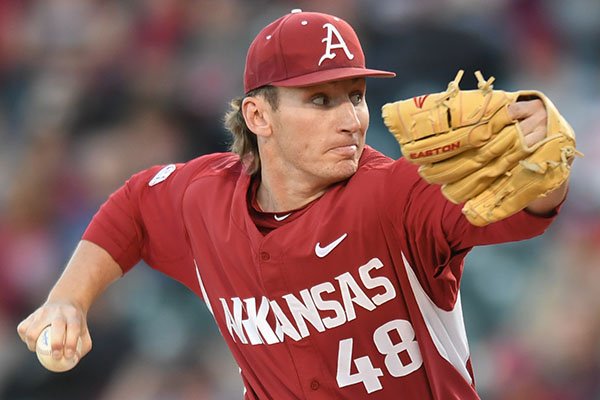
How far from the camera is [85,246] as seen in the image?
11.9 ft

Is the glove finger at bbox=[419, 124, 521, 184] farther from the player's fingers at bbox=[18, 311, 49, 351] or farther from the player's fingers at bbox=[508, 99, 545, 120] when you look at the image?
the player's fingers at bbox=[18, 311, 49, 351]

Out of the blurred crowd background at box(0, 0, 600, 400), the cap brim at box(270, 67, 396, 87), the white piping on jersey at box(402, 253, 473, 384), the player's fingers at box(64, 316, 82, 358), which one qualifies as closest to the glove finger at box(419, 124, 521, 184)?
the white piping on jersey at box(402, 253, 473, 384)

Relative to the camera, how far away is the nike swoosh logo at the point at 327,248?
3000 millimetres

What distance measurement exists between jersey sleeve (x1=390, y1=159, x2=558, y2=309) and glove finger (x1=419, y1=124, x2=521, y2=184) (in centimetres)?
14

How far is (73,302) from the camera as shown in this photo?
3.29 m

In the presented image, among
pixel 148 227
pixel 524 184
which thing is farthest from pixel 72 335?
pixel 524 184

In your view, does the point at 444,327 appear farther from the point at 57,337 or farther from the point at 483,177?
the point at 57,337

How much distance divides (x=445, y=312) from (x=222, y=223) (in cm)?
79

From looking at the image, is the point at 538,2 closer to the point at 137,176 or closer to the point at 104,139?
the point at 104,139

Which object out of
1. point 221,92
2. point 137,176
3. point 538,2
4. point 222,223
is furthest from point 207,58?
point 222,223

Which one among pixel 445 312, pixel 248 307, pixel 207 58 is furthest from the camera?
pixel 207 58

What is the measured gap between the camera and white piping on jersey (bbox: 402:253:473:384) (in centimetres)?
297

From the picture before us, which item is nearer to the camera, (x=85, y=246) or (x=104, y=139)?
(x=85, y=246)

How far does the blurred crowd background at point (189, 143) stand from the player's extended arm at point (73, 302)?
2.17 meters
